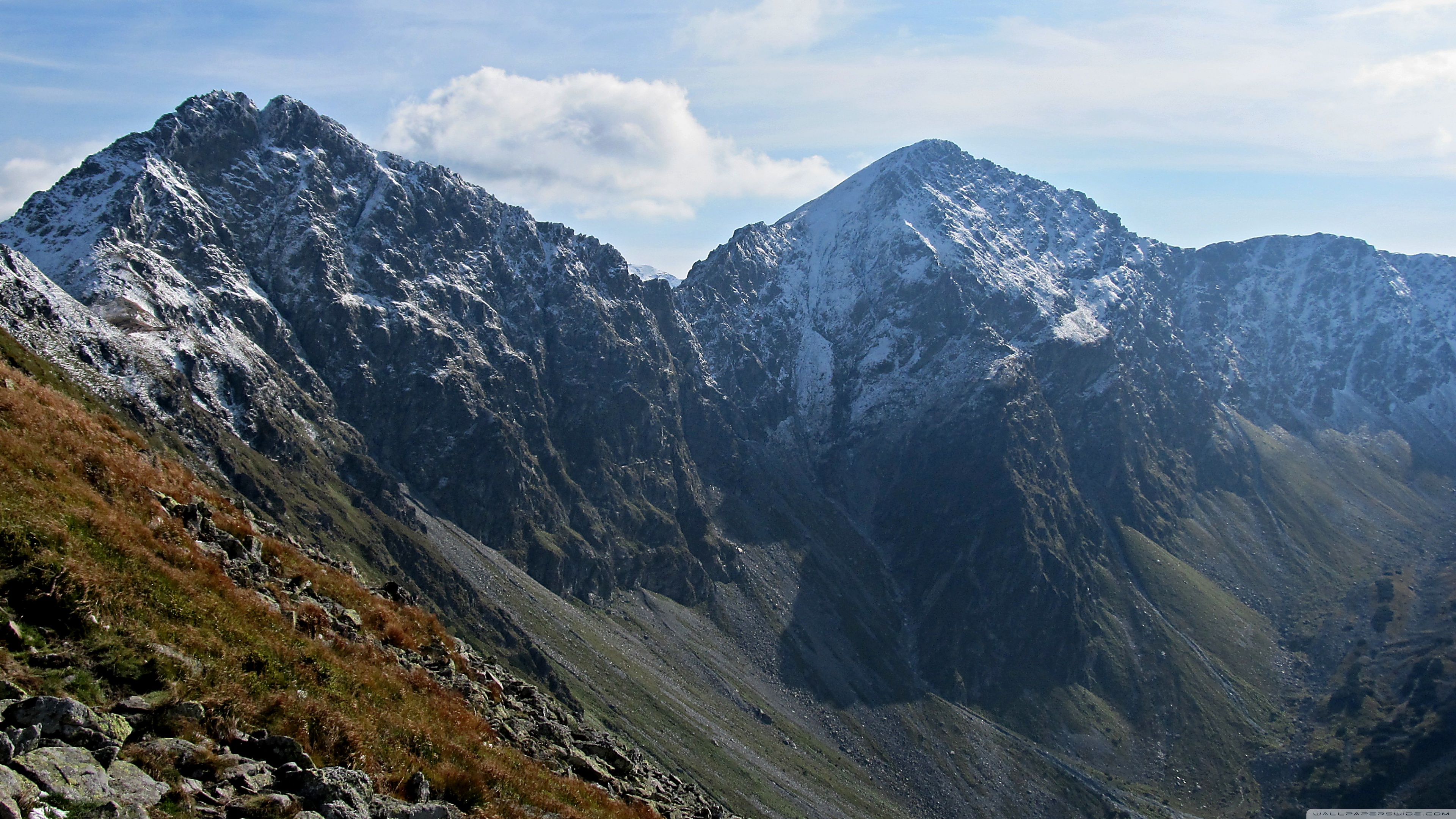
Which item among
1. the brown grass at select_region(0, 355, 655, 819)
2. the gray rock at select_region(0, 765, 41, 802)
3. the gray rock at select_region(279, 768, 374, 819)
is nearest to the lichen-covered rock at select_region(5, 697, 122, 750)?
the gray rock at select_region(0, 765, 41, 802)

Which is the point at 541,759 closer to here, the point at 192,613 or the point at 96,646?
the point at 192,613

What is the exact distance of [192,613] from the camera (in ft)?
73.2

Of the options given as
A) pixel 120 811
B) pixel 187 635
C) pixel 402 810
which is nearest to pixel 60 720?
pixel 120 811

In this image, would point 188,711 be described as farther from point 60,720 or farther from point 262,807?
point 262,807

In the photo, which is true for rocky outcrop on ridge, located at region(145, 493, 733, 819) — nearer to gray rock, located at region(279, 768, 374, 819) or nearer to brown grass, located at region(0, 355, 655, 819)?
gray rock, located at region(279, 768, 374, 819)

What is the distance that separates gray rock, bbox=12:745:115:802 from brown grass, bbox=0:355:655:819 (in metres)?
3.00

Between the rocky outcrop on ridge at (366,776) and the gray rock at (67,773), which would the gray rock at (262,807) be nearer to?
the rocky outcrop on ridge at (366,776)

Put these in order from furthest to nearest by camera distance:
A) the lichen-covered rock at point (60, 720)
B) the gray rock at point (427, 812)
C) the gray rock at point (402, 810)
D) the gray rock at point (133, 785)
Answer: the gray rock at point (427, 812)
the gray rock at point (402, 810)
the lichen-covered rock at point (60, 720)
the gray rock at point (133, 785)

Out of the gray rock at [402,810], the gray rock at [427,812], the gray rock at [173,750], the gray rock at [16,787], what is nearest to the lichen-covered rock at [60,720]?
the gray rock at [173,750]

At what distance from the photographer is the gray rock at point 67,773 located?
46.3 ft

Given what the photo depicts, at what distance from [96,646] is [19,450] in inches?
376

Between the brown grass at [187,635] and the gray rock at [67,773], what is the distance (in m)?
3.00

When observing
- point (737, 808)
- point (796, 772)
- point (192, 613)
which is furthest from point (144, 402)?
point (192, 613)

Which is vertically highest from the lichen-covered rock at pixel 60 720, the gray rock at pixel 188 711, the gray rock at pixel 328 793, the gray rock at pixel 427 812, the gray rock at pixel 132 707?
the lichen-covered rock at pixel 60 720
